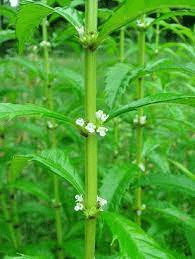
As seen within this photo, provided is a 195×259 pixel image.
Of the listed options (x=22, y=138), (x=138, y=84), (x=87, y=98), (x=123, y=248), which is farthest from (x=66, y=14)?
(x=22, y=138)

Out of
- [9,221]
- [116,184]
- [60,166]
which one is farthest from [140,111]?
[9,221]

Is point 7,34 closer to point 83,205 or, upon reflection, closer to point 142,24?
point 142,24

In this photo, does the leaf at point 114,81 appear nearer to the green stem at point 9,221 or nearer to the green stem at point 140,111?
the green stem at point 140,111

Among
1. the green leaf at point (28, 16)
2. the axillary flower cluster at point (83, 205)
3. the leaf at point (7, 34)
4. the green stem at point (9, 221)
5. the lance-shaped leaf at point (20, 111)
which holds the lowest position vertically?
the green stem at point (9, 221)

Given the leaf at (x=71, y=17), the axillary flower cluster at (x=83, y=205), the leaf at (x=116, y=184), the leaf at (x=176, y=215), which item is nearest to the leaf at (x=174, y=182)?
the leaf at (x=116, y=184)

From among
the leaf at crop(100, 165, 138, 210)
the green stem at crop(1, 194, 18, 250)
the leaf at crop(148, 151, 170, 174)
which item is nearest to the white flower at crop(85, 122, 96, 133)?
the leaf at crop(100, 165, 138, 210)

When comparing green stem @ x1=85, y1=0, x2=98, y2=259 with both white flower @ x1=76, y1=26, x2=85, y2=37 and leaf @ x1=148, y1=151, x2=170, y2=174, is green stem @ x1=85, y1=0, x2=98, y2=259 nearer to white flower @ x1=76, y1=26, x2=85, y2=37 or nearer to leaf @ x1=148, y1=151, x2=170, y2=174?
white flower @ x1=76, y1=26, x2=85, y2=37
